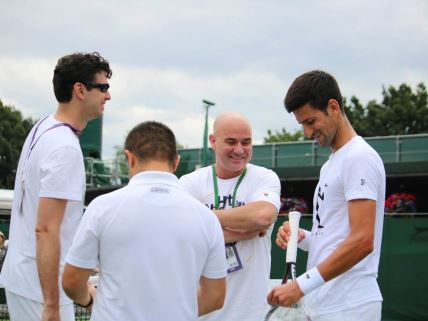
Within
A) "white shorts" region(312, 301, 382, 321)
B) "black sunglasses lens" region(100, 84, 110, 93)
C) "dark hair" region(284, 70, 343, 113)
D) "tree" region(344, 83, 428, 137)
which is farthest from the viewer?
"tree" region(344, 83, 428, 137)

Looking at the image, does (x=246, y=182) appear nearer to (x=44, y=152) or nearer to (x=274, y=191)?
(x=274, y=191)

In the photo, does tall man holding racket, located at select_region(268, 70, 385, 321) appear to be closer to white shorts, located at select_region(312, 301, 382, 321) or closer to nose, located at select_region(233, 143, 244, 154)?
white shorts, located at select_region(312, 301, 382, 321)

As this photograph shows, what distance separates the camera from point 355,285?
4.32 meters

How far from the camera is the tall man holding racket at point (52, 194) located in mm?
4199

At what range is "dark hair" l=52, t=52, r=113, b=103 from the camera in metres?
4.61

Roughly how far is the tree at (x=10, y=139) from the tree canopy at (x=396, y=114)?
82.3ft

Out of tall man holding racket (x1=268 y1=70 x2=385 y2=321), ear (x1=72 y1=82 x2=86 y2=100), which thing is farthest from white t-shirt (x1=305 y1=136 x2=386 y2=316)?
ear (x1=72 y1=82 x2=86 y2=100)

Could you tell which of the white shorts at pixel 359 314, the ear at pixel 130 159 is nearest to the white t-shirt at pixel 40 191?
the ear at pixel 130 159

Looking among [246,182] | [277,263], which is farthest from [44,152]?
[277,263]

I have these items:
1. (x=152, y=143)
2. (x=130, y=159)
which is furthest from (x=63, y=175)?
(x=152, y=143)

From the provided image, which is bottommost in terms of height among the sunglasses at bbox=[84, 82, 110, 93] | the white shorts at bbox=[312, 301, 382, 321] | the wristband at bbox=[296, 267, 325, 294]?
the white shorts at bbox=[312, 301, 382, 321]

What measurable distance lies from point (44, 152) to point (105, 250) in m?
1.01

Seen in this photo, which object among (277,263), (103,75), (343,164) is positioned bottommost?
(277,263)

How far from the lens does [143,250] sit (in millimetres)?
3539
